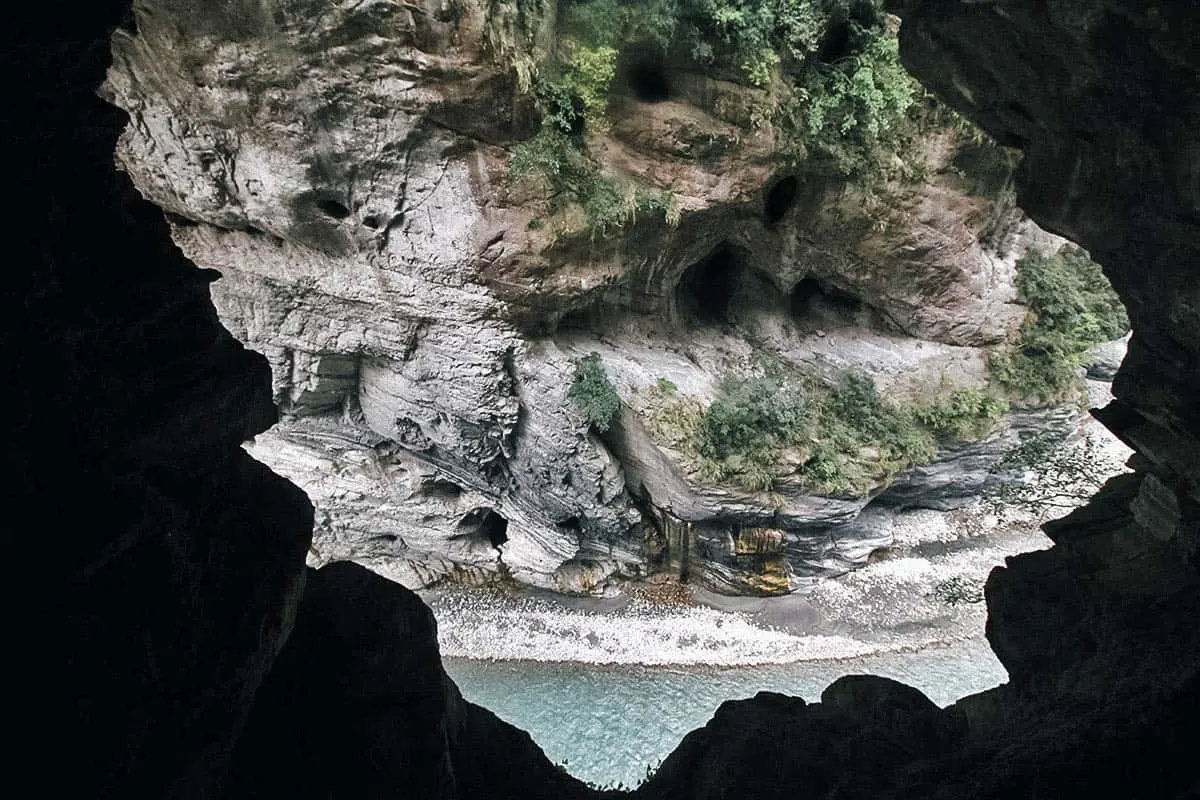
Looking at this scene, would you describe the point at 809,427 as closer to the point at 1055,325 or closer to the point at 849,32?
the point at 1055,325

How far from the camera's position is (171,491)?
261 cm

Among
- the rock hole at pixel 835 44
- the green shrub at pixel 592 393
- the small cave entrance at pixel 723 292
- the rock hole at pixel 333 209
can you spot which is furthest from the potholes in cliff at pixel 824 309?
the rock hole at pixel 333 209

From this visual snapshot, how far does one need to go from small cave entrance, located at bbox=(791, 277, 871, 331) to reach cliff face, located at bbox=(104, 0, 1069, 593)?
46 millimetres

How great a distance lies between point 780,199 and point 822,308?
7.59 feet

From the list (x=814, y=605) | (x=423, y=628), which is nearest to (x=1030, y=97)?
(x=423, y=628)

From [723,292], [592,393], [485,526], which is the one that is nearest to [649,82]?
[723,292]

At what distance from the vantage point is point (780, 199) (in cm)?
1051

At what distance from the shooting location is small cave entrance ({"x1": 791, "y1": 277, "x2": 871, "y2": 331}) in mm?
11953

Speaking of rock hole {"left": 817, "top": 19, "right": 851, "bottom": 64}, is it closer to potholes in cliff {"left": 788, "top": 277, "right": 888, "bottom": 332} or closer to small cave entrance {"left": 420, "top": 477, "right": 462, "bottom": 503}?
potholes in cliff {"left": 788, "top": 277, "right": 888, "bottom": 332}

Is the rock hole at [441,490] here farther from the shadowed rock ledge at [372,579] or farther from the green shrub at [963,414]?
the shadowed rock ledge at [372,579]

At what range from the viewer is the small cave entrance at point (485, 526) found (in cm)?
1205

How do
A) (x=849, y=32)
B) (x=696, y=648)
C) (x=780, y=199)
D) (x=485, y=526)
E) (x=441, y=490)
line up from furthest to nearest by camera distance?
(x=485, y=526) → (x=441, y=490) → (x=696, y=648) → (x=780, y=199) → (x=849, y=32)

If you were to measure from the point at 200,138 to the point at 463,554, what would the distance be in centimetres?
713

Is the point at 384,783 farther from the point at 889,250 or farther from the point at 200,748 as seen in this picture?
the point at 889,250
